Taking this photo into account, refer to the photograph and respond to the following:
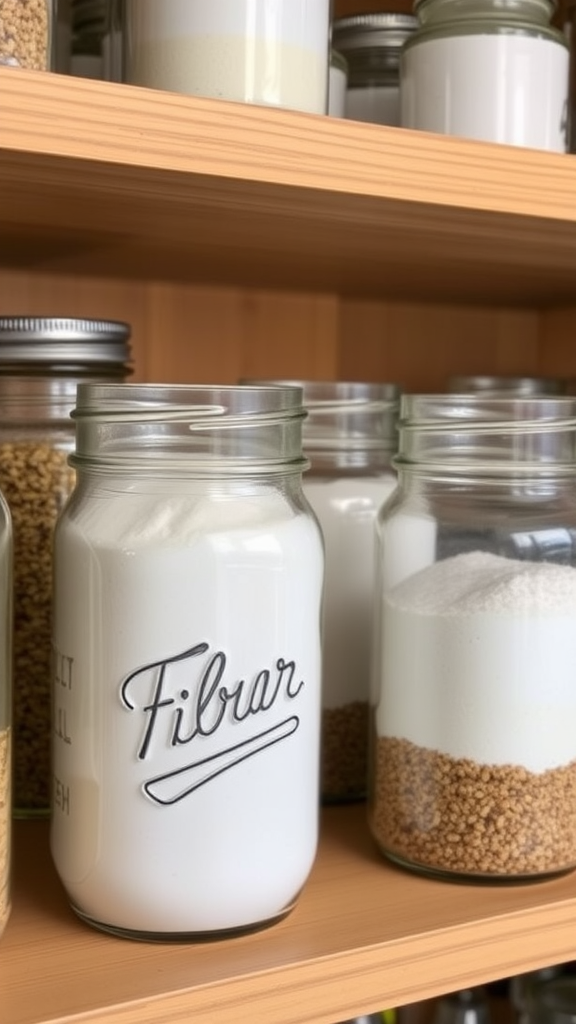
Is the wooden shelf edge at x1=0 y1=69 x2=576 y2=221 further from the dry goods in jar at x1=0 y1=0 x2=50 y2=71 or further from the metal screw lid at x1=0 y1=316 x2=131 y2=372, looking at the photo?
the metal screw lid at x1=0 y1=316 x2=131 y2=372

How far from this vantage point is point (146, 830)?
51cm

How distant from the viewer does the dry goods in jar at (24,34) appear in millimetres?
467

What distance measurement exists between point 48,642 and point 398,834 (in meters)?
0.21

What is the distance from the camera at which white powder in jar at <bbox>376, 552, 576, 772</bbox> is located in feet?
1.91

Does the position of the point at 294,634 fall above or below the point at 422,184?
below

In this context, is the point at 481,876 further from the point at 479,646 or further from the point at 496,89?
the point at 496,89

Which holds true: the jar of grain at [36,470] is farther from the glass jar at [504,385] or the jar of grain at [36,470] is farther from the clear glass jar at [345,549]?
the glass jar at [504,385]

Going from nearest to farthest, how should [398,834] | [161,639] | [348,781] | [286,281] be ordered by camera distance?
[161,639] → [398,834] → [348,781] → [286,281]

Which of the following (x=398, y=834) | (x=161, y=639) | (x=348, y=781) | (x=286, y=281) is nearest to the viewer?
(x=161, y=639)

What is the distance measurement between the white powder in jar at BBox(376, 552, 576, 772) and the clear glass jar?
0.10m

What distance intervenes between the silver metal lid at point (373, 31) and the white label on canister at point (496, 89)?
0.45 ft

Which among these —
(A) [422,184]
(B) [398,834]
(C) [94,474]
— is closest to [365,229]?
(A) [422,184]

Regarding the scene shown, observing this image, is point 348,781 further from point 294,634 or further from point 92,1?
point 92,1

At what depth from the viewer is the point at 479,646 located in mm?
582
